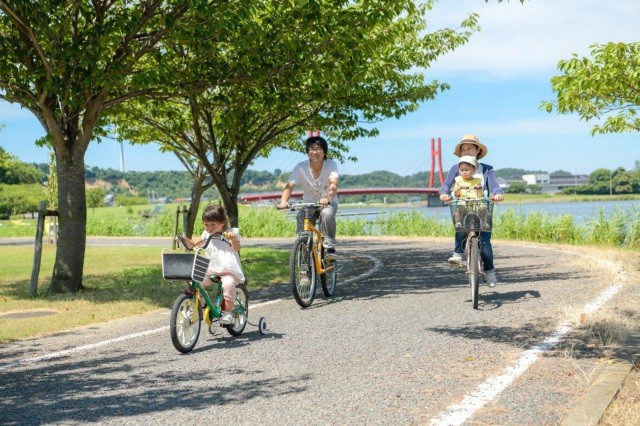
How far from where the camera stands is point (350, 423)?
174 inches

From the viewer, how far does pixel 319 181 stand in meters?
9.98

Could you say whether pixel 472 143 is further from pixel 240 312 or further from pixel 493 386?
pixel 493 386

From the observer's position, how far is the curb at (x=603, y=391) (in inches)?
170

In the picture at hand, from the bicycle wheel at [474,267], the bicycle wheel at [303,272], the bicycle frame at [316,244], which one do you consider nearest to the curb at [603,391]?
the bicycle wheel at [474,267]

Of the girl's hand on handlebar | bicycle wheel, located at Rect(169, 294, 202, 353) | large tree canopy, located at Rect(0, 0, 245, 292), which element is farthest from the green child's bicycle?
large tree canopy, located at Rect(0, 0, 245, 292)

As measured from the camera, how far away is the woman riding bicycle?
988 cm

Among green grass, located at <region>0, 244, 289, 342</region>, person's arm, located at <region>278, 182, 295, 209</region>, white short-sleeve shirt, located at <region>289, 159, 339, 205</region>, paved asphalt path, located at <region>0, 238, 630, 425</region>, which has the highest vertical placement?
white short-sleeve shirt, located at <region>289, 159, 339, 205</region>

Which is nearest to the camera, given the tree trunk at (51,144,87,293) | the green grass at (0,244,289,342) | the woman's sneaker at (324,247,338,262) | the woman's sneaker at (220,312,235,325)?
the woman's sneaker at (220,312,235,325)

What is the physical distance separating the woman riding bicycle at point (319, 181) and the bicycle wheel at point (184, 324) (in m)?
3.26

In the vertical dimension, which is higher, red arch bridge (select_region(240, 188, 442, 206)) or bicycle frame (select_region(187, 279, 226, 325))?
red arch bridge (select_region(240, 188, 442, 206))

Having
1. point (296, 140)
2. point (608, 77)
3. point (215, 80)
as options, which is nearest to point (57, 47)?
point (215, 80)

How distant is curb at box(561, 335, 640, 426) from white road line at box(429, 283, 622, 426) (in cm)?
54

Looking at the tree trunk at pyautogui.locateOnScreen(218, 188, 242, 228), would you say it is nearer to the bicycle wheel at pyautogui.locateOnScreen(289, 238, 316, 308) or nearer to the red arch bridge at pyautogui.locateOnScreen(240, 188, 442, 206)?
the bicycle wheel at pyautogui.locateOnScreen(289, 238, 316, 308)

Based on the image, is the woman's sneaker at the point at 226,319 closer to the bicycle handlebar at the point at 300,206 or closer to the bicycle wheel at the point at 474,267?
the bicycle handlebar at the point at 300,206
